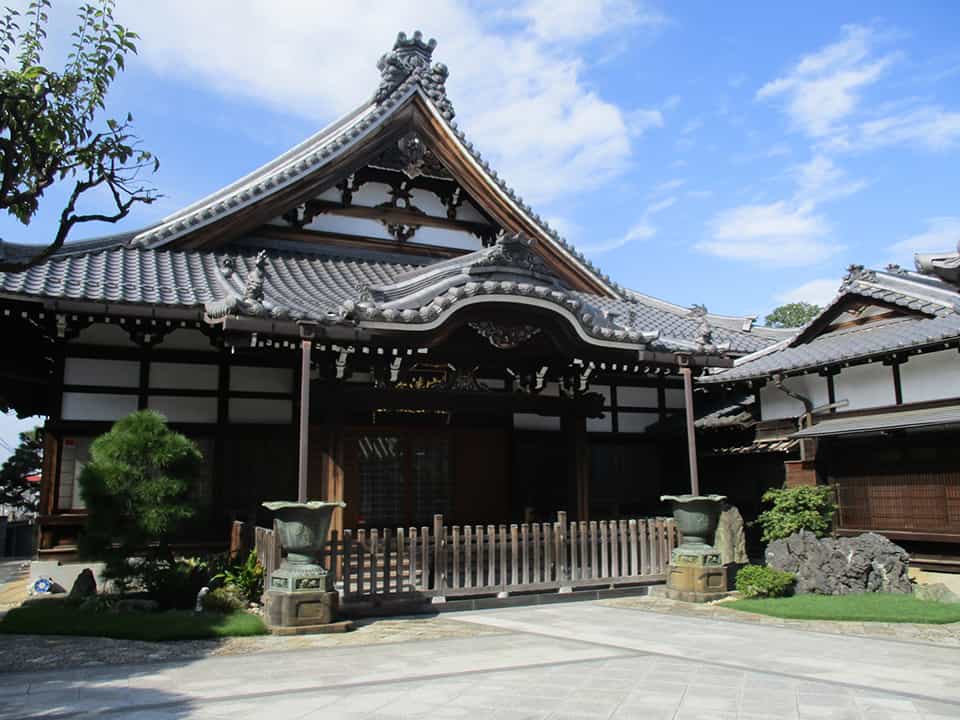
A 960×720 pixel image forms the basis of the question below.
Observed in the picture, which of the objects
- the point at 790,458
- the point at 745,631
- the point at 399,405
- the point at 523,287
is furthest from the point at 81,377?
the point at 790,458

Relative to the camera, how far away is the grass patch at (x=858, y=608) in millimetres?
11117

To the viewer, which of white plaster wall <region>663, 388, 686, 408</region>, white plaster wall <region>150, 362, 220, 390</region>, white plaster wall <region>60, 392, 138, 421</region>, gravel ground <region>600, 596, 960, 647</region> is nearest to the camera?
gravel ground <region>600, 596, 960, 647</region>

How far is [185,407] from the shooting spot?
14172mm

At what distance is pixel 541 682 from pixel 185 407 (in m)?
9.14

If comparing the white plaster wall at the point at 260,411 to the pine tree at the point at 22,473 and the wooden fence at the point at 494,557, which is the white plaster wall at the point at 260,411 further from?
the pine tree at the point at 22,473

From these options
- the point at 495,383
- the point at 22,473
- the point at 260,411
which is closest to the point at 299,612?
the point at 260,411

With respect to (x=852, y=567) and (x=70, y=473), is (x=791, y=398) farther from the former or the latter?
(x=70, y=473)

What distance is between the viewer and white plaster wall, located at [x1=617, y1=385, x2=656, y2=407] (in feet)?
62.0

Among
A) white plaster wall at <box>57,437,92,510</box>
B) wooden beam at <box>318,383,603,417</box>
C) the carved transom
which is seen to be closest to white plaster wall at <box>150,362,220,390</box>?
white plaster wall at <box>57,437,92,510</box>

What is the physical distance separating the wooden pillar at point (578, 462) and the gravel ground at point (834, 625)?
304cm

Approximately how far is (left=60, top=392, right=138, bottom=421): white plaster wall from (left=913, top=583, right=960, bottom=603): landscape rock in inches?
532

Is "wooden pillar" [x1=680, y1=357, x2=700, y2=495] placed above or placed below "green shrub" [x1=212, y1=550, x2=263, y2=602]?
above

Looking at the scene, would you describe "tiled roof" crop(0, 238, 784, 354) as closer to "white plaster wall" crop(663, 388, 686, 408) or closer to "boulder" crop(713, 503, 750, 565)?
"boulder" crop(713, 503, 750, 565)

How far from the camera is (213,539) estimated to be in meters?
13.9
